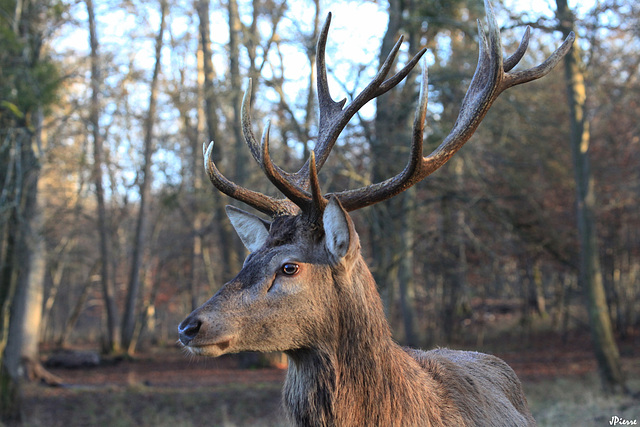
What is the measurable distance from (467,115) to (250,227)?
152 centimetres

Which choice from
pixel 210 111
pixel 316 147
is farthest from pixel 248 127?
pixel 210 111

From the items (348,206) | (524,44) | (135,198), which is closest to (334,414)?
(348,206)

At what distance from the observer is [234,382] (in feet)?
48.6

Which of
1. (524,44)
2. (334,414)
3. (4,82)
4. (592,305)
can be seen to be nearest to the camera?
(334,414)

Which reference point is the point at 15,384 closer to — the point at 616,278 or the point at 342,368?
the point at 342,368

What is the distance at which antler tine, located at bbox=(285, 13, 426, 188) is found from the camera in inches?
154

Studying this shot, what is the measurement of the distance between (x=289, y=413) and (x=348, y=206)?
3.79ft

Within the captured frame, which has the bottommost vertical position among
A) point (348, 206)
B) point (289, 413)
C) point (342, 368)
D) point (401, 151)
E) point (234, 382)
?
point (234, 382)

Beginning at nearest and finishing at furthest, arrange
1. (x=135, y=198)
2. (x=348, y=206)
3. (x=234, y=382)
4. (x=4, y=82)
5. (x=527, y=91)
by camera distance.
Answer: (x=348, y=206) → (x=4, y=82) → (x=527, y=91) → (x=234, y=382) → (x=135, y=198)

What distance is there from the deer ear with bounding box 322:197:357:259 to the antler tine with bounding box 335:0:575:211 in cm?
33

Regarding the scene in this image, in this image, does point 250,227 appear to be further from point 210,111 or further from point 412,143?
point 210,111

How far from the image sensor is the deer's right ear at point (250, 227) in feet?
11.9

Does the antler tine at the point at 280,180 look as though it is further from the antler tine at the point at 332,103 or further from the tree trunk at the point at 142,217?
the tree trunk at the point at 142,217

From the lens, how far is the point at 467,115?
3594 millimetres
